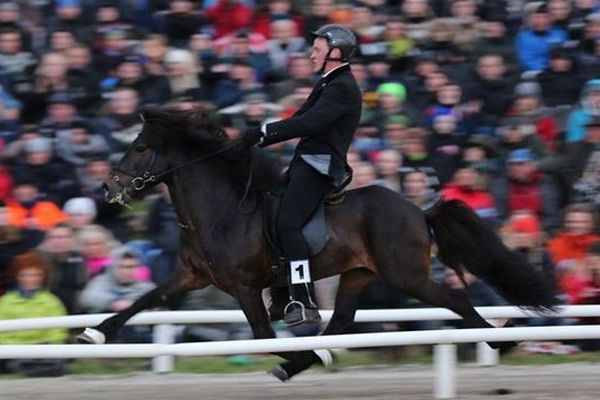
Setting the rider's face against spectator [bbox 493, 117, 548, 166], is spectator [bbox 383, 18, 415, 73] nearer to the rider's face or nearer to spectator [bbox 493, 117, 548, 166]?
spectator [bbox 493, 117, 548, 166]

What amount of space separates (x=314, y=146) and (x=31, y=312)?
9.92 feet

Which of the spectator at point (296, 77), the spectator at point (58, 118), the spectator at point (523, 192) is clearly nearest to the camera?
the spectator at point (523, 192)

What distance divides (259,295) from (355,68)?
14.4 feet

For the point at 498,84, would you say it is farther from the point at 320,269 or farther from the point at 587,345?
the point at 320,269

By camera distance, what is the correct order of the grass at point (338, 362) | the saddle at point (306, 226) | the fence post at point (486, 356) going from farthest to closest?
the grass at point (338, 362), the fence post at point (486, 356), the saddle at point (306, 226)

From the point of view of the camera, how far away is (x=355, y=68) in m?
12.6

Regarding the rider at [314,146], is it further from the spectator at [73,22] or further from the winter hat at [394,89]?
the spectator at [73,22]

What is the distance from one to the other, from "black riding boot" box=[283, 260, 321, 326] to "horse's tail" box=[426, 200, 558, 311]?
0.94m

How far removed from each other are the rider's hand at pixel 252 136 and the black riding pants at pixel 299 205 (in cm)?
31

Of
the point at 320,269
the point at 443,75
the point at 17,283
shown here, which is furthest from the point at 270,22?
the point at 320,269

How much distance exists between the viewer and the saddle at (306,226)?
28.3ft

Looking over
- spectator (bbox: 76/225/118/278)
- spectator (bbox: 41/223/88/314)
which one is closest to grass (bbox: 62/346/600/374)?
spectator (bbox: 41/223/88/314)

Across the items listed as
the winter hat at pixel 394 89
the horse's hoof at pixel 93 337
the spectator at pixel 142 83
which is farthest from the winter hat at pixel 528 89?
the horse's hoof at pixel 93 337

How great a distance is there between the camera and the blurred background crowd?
36.0ft
